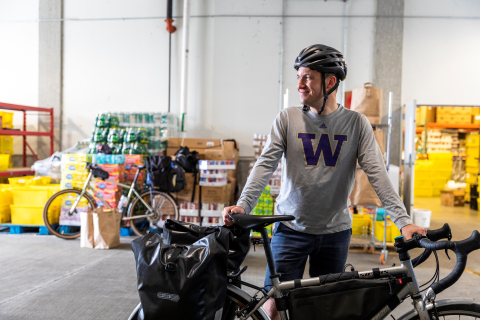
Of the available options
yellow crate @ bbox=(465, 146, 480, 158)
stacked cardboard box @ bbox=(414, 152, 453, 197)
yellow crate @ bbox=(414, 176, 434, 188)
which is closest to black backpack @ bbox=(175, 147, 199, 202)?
yellow crate @ bbox=(465, 146, 480, 158)

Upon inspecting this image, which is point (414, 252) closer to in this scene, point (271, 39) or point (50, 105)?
point (271, 39)

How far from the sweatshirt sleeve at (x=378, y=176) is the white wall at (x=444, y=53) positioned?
18.5ft

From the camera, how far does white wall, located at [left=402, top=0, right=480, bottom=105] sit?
653 centimetres

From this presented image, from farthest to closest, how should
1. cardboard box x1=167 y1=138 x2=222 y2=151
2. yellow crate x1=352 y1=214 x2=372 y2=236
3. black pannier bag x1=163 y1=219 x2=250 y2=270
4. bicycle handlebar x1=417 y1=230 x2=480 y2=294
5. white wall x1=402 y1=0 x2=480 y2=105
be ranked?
white wall x1=402 y1=0 x2=480 y2=105
cardboard box x1=167 y1=138 x2=222 y2=151
yellow crate x1=352 y1=214 x2=372 y2=236
black pannier bag x1=163 y1=219 x2=250 y2=270
bicycle handlebar x1=417 y1=230 x2=480 y2=294

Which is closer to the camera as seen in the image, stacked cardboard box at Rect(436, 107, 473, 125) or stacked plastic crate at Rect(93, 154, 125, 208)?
stacked plastic crate at Rect(93, 154, 125, 208)

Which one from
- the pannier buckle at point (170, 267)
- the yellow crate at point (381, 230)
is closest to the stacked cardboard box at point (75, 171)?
the yellow crate at point (381, 230)

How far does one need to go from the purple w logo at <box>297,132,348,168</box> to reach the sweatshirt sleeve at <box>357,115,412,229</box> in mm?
99

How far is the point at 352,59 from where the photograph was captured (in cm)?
667

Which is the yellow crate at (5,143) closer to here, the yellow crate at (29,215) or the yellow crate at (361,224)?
the yellow crate at (29,215)

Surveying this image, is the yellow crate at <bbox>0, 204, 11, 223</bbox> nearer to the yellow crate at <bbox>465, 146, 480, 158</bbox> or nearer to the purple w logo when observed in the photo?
the purple w logo

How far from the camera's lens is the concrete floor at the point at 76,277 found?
9.41 ft

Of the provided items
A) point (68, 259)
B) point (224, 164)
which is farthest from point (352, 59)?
point (68, 259)

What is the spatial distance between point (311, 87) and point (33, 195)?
5.11 metres

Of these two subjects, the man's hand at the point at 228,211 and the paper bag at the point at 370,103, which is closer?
the man's hand at the point at 228,211
